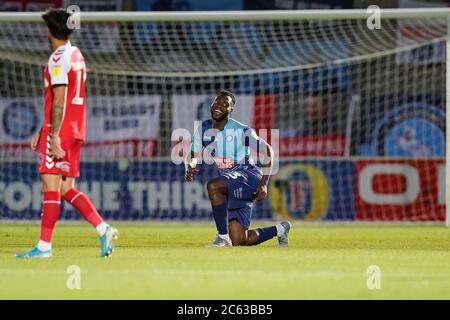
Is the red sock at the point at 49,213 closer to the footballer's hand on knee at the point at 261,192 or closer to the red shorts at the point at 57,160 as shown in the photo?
the red shorts at the point at 57,160

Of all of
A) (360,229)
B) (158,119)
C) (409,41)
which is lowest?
(360,229)

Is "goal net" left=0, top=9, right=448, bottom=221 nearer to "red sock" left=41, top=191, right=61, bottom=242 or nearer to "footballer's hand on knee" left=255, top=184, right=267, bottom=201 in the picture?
"footballer's hand on knee" left=255, top=184, right=267, bottom=201

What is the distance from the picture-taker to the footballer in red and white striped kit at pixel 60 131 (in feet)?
27.5

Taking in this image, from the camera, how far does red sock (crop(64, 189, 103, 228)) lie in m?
8.54

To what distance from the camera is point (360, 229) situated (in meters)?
15.2

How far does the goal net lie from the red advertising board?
1.7 inches

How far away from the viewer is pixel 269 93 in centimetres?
1872

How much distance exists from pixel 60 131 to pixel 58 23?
0.79m

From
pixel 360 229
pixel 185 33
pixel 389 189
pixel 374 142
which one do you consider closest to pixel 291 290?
pixel 360 229

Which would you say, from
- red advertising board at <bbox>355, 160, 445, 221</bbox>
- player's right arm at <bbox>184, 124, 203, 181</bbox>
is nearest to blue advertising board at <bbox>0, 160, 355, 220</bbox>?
red advertising board at <bbox>355, 160, 445, 221</bbox>

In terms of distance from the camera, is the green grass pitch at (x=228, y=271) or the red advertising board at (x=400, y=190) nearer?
the green grass pitch at (x=228, y=271)

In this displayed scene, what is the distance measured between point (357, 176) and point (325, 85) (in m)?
2.68

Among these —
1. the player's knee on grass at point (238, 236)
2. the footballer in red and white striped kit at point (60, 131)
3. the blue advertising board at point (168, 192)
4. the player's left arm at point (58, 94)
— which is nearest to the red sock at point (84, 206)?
the footballer in red and white striped kit at point (60, 131)

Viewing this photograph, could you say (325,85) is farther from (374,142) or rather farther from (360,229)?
(360,229)
